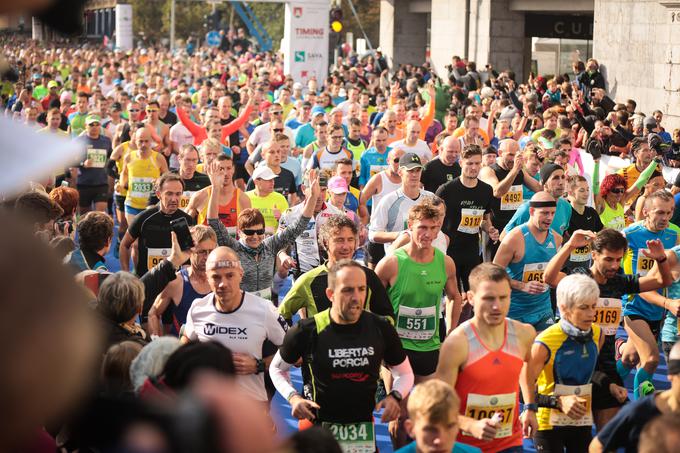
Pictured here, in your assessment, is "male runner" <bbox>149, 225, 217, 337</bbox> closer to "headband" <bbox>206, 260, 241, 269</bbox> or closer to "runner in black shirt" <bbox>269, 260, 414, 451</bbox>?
"headband" <bbox>206, 260, 241, 269</bbox>

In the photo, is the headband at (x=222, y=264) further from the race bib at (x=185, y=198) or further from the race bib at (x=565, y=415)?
the race bib at (x=185, y=198)

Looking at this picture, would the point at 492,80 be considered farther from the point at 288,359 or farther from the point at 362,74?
the point at 288,359

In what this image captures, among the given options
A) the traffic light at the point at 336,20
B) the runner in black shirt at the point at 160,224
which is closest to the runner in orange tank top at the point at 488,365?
the runner in black shirt at the point at 160,224

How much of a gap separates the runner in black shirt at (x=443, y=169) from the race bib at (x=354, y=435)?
5640 mm

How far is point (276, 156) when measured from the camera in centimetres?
1056

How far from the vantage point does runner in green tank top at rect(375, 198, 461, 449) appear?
6.77 metres

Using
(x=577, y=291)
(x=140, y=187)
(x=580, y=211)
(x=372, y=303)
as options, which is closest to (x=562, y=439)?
(x=577, y=291)

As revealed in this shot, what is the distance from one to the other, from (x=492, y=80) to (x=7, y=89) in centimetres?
938

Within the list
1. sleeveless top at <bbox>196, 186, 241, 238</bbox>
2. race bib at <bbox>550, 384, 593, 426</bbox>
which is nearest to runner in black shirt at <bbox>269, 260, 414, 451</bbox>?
race bib at <bbox>550, 384, 593, 426</bbox>

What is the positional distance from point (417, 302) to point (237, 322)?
1.44m

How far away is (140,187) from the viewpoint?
1153 cm

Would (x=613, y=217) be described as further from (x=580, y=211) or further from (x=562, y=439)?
(x=562, y=439)

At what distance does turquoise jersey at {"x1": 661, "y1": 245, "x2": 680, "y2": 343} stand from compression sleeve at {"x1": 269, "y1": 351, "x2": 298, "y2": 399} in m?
3.06

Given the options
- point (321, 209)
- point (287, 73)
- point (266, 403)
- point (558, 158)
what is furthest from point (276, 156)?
point (287, 73)
